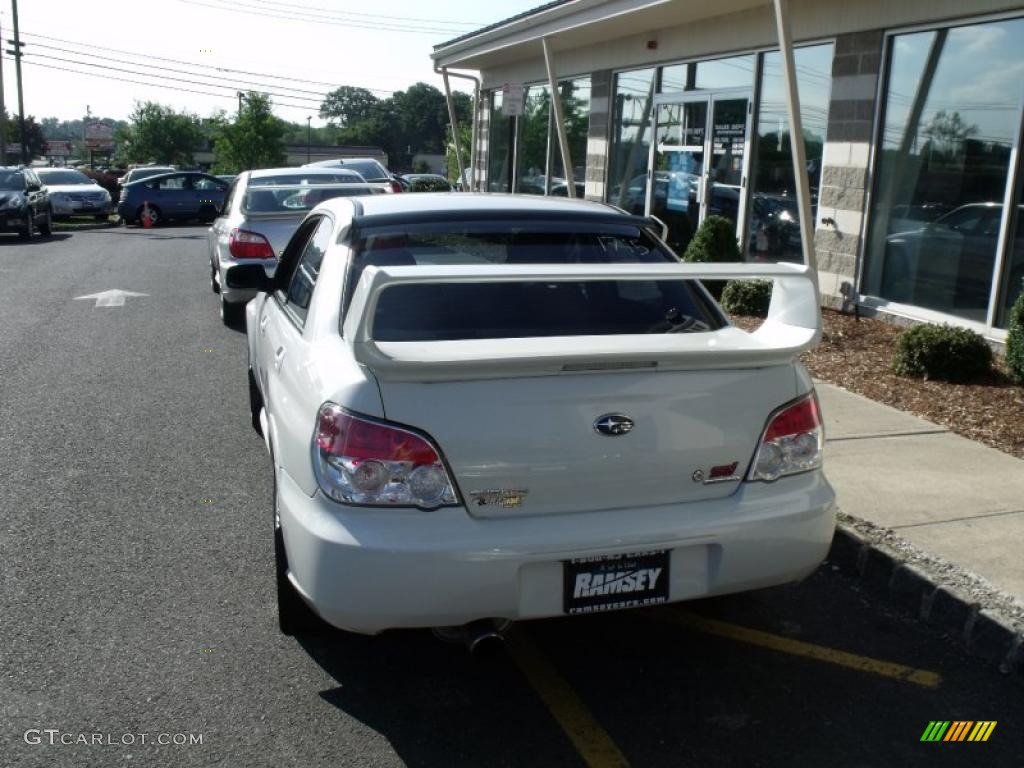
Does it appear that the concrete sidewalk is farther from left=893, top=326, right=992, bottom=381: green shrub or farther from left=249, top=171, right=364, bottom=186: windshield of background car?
left=249, top=171, right=364, bottom=186: windshield of background car

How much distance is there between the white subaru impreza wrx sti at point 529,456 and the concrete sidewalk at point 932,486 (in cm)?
132

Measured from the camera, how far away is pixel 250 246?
10484mm

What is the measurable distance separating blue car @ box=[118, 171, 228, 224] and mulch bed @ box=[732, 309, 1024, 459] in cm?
2348

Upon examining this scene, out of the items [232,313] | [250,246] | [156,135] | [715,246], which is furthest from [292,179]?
[156,135]

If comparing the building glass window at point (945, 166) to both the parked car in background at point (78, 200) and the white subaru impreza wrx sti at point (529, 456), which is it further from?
the parked car in background at point (78, 200)

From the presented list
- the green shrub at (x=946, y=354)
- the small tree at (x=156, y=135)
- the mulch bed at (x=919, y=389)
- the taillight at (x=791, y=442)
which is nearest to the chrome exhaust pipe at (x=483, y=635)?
the taillight at (x=791, y=442)

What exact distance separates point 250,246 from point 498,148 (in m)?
13.4

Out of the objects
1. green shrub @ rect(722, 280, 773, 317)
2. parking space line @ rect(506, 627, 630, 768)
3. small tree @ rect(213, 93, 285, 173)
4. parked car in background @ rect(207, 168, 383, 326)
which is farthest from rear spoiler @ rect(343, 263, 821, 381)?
small tree @ rect(213, 93, 285, 173)

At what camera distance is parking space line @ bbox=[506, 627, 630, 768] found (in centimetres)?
330

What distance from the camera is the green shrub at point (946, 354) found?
7754mm

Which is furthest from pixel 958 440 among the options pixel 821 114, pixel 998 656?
pixel 821 114

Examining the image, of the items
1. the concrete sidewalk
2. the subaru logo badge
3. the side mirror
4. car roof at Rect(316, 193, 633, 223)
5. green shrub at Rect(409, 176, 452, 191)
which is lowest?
the concrete sidewalk

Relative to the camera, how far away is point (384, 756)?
3281 millimetres

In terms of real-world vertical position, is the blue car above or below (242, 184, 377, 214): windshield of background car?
below
